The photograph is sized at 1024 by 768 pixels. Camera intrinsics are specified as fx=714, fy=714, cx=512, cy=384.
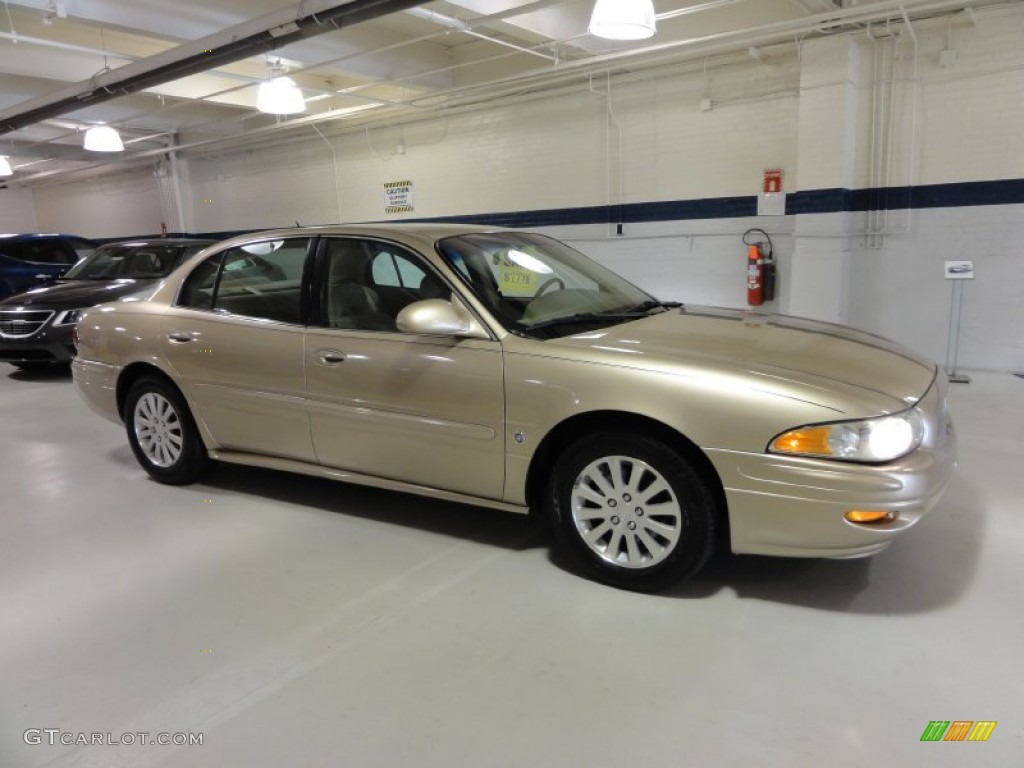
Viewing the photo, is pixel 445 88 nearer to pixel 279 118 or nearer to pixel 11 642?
pixel 279 118

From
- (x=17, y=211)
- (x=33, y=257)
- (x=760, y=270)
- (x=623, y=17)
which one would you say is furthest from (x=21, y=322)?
(x=17, y=211)

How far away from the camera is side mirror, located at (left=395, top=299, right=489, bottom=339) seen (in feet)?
9.12

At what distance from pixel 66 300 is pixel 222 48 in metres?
3.16

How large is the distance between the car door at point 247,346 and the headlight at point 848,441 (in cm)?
211

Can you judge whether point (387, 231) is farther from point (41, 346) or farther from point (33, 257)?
point (33, 257)

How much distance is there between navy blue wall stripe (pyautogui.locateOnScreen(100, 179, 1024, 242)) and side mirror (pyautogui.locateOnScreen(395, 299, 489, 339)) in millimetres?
4999

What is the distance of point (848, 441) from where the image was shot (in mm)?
2295

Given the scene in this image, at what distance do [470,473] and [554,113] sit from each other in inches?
263

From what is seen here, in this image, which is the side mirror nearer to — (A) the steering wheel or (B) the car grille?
(A) the steering wheel

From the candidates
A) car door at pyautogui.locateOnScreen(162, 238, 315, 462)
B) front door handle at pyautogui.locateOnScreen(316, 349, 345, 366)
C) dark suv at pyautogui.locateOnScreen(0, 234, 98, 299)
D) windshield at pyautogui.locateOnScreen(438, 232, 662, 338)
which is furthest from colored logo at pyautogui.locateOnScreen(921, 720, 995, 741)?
dark suv at pyautogui.locateOnScreen(0, 234, 98, 299)

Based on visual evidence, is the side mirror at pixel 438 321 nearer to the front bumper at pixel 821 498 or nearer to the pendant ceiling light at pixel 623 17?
the front bumper at pixel 821 498

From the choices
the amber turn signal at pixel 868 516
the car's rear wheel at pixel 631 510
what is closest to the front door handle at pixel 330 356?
the car's rear wheel at pixel 631 510

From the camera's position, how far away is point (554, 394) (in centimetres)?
267

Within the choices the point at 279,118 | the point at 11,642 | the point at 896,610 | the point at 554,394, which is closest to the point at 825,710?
the point at 896,610
